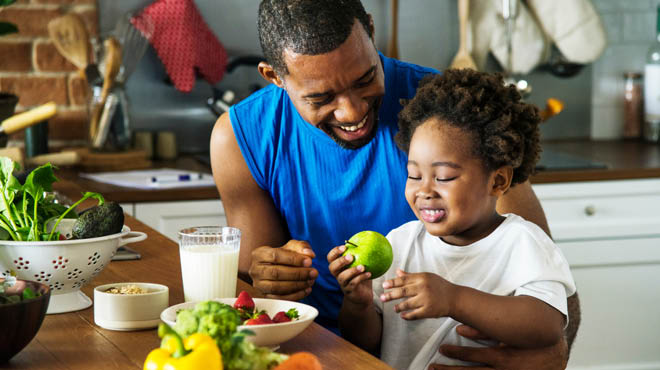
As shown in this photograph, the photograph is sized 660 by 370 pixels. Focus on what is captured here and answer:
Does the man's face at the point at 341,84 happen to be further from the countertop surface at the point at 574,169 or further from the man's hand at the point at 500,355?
the countertop surface at the point at 574,169

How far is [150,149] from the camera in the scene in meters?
3.21

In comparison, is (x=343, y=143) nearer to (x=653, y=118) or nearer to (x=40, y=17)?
(x=40, y=17)

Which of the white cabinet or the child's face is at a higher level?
the child's face

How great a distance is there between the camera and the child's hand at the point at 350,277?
135 cm

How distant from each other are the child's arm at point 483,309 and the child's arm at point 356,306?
0.08m

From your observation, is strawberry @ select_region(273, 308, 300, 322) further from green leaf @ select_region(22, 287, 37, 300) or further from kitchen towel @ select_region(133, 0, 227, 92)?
kitchen towel @ select_region(133, 0, 227, 92)

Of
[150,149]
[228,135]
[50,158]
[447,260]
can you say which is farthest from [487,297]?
[150,149]

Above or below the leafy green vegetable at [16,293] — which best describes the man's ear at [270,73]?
above

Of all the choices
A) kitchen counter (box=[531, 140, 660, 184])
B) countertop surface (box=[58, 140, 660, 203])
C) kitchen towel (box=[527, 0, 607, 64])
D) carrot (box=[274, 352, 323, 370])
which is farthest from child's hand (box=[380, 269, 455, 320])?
kitchen towel (box=[527, 0, 607, 64])

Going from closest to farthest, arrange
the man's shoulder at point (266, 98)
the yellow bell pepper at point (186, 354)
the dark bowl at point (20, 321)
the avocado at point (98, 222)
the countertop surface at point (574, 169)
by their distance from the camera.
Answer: the yellow bell pepper at point (186, 354)
the dark bowl at point (20, 321)
the avocado at point (98, 222)
the man's shoulder at point (266, 98)
the countertop surface at point (574, 169)

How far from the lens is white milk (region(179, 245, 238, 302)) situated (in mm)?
1298

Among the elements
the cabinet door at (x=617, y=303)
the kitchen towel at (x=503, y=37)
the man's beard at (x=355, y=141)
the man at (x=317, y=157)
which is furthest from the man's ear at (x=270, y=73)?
the kitchen towel at (x=503, y=37)

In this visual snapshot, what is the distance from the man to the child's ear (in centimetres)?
19

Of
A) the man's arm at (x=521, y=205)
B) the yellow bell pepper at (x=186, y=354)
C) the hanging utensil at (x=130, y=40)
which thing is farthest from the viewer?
the hanging utensil at (x=130, y=40)
